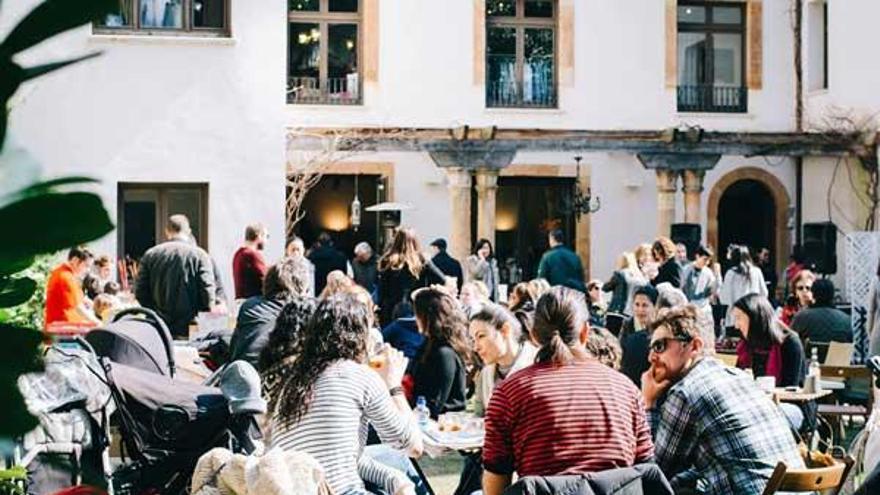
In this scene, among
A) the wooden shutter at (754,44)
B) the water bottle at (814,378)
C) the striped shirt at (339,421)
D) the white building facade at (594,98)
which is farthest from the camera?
the wooden shutter at (754,44)

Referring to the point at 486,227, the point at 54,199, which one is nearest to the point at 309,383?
the point at 54,199

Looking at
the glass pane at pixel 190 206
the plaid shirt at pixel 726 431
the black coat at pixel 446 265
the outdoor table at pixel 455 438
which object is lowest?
the outdoor table at pixel 455 438

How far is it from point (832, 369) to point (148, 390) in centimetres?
471

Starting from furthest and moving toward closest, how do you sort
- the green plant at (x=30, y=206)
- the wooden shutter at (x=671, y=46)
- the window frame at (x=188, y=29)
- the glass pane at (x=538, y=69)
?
the wooden shutter at (x=671, y=46), the glass pane at (x=538, y=69), the window frame at (x=188, y=29), the green plant at (x=30, y=206)

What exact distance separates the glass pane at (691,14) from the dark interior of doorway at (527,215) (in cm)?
323

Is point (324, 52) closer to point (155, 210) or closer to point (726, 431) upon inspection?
point (155, 210)

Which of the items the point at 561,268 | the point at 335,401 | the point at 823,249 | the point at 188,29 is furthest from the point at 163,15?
the point at 823,249

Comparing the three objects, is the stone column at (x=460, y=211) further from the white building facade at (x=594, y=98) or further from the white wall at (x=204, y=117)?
the white wall at (x=204, y=117)

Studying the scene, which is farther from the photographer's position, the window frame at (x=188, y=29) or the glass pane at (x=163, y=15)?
the glass pane at (x=163, y=15)

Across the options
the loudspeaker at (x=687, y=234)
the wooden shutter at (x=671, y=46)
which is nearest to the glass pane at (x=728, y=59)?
the wooden shutter at (x=671, y=46)

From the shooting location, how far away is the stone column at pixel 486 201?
1900 cm

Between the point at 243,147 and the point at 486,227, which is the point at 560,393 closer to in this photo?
the point at 243,147

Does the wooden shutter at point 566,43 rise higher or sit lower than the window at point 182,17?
higher

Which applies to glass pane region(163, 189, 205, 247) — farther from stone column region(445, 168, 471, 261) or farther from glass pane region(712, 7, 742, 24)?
glass pane region(712, 7, 742, 24)
